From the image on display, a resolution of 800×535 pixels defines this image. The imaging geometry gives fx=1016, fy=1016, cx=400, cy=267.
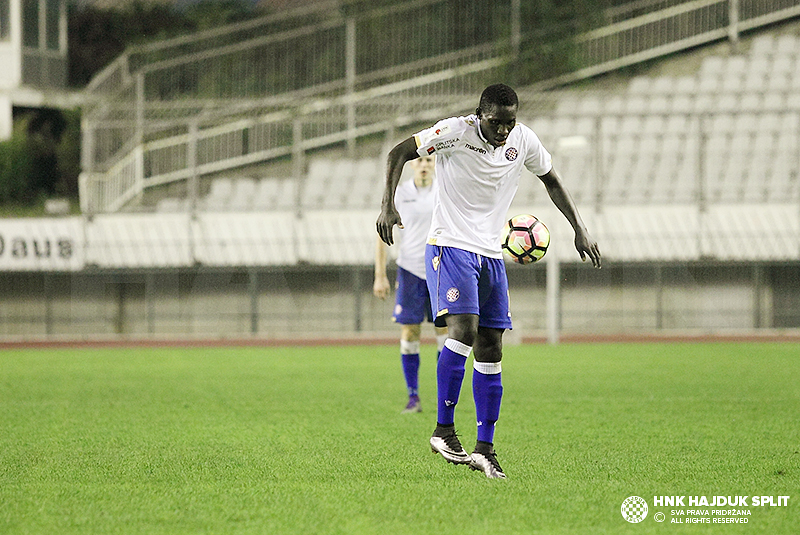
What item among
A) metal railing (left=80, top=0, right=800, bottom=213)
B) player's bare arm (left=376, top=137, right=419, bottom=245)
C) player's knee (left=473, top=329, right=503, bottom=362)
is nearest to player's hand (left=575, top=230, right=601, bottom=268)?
player's knee (left=473, top=329, right=503, bottom=362)

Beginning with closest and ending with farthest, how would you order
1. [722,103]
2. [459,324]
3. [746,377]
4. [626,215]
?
[459,324], [746,377], [626,215], [722,103]

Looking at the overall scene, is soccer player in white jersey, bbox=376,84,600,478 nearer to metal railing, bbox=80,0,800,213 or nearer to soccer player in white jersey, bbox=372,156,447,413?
soccer player in white jersey, bbox=372,156,447,413

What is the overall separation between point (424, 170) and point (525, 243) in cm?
244

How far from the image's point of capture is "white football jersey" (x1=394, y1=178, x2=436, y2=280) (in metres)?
8.73

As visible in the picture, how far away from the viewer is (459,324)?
5.66m

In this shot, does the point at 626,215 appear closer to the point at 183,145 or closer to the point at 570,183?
the point at 570,183

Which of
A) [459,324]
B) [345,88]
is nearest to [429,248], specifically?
[459,324]

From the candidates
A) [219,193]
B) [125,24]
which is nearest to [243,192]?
[219,193]

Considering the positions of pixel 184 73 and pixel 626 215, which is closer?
pixel 626 215

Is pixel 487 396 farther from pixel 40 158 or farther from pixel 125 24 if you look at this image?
pixel 125 24

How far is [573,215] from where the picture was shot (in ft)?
19.8

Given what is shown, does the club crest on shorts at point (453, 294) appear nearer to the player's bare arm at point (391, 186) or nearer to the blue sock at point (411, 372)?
the player's bare arm at point (391, 186)

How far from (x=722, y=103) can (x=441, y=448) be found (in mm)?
19325

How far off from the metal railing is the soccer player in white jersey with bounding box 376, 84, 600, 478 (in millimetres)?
16906
